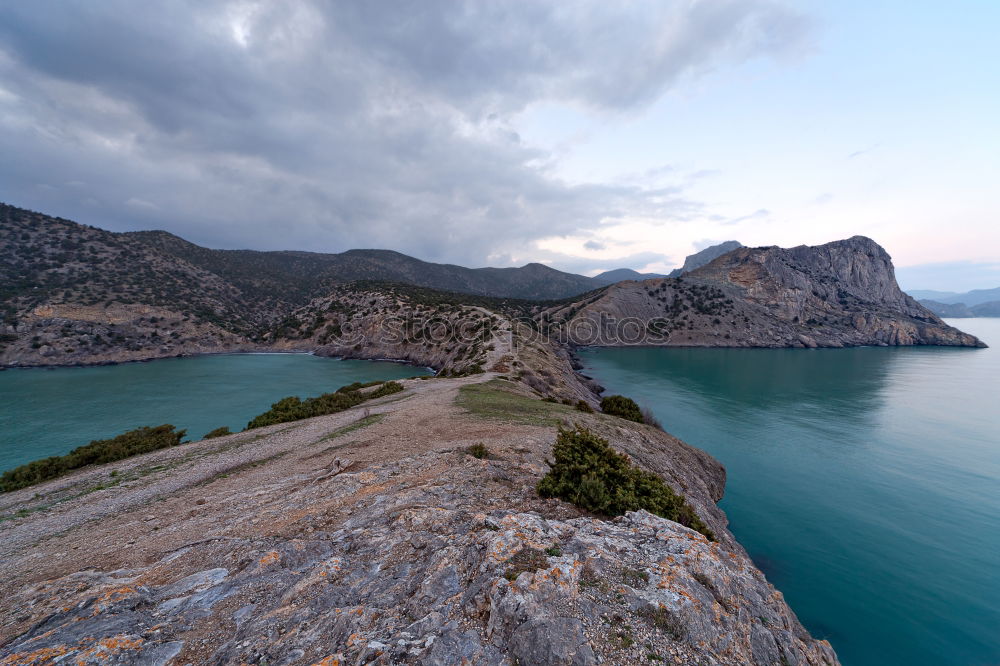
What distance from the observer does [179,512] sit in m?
10.2

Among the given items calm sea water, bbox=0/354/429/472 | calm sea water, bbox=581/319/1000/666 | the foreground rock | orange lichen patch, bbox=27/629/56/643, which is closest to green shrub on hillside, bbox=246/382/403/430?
the foreground rock

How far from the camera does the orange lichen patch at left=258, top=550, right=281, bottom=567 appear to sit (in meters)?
6.52

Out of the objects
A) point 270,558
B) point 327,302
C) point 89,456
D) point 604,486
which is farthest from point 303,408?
point 327,302

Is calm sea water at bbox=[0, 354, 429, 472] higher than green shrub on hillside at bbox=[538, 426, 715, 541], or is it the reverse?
green shrub on hillside at bbox=[538, 426, 715, 541]

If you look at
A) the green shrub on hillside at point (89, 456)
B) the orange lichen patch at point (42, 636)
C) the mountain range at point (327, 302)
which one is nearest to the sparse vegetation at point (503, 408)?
the orange lichen patch at point (42, 636)

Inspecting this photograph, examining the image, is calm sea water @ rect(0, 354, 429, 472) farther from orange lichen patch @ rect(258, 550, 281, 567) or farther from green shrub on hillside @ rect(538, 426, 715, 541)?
green shrub on hillside @ rect(538, 426, 715, 541)

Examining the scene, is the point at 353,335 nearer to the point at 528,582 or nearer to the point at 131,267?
the point at 131,267

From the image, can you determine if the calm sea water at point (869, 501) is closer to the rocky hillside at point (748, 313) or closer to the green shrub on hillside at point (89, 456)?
the green shrub on hillside at point (89, 456)

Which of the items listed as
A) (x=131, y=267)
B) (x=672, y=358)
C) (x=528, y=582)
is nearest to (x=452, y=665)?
(x=528, y=582)

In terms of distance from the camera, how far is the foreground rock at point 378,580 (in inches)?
181

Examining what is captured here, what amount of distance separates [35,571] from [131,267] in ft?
371

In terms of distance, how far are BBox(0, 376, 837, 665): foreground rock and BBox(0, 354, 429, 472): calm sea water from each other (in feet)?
102

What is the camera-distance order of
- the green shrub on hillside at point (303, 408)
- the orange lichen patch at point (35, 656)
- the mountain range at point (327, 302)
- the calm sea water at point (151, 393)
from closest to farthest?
the orange lichen patch at point (35, 656), the green shrub on hillside at point (303, 408), the calm sea water at point (151, 393), the mountain range at point (327, 302)

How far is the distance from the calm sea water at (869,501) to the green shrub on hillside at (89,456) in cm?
3092
